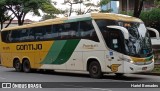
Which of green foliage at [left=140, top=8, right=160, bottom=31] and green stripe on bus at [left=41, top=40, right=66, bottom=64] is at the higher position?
green foliage at [left=140, top=8, right=160, bottom=31]

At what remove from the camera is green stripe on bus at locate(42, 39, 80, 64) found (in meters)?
20.3

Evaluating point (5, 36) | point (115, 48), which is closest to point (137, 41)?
point (115, 48)

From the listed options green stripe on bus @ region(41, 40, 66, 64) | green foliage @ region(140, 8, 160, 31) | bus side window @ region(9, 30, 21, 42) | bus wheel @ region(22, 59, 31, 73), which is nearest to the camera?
green stripe on bus @ region(41, 40, 66, 64)

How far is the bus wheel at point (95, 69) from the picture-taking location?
18.6 metres

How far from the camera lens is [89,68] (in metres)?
19.2

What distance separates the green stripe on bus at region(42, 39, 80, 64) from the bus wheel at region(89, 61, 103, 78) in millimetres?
1579

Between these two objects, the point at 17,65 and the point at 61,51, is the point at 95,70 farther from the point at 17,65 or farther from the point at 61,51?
the point at 17,65

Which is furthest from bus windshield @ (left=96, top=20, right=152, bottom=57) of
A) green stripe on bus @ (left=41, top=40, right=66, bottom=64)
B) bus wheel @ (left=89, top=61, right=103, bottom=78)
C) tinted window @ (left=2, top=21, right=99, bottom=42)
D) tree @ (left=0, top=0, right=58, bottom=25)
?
tree @ (left=0, top=0, right=58, bottom=25)

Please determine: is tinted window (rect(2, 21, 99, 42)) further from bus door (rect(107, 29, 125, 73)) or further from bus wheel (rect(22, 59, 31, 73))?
bus wheel (rect(22, 59, 31, 73))

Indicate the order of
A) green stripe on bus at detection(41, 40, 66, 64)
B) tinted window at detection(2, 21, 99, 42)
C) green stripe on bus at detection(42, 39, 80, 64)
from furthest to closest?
green stripe on bus at detection(41, 40, 66, 64) < green stripe on bus at detection(42, 39, 80, 64) < tinted window at detection(2, 21, 99, 42)

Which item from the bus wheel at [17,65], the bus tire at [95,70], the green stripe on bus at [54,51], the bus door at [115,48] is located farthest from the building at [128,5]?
the bus door at [115,48]

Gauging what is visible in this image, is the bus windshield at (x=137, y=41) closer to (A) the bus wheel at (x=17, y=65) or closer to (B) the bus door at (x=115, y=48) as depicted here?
(B) the bus door at (x=115, y=48)

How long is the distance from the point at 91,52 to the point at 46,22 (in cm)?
449

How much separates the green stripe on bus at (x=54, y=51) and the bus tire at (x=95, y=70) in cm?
247
